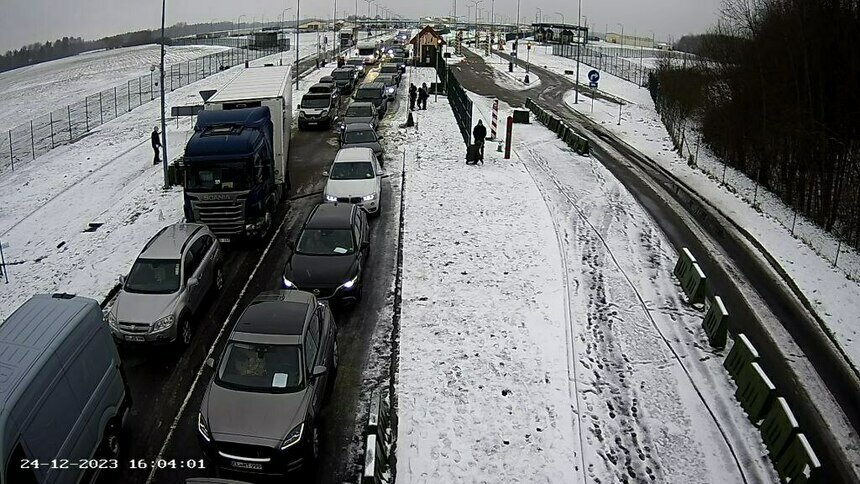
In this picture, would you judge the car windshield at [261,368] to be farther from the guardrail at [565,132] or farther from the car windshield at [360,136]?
the guardrail at [565,132]

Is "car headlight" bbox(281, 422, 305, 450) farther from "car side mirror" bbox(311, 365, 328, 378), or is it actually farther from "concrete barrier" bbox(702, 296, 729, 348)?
"concrete barrier" bbox(702, 296, 729, 348)

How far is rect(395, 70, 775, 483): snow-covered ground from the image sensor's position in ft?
32.5

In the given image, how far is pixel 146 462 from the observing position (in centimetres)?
960

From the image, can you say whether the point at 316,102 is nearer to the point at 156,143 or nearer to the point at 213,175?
the point at 156,143

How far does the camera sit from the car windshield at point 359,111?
1271 inches

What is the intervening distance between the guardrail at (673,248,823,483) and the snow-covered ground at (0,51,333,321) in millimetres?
13893

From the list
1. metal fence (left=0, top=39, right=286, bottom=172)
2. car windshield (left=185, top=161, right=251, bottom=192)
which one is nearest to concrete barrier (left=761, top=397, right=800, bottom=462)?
car windshield (left=185, top=161, right=251, bottom=192)

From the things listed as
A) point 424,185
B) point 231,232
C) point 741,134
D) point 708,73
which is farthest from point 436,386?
point 708,73

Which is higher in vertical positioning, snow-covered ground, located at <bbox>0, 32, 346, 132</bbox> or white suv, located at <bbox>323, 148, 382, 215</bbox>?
snow-covered ground, located at <bbox>0, 32, 346, 132</bbox>

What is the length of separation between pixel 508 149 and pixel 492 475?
19.3 meters

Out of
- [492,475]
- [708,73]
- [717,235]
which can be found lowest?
[492,475]

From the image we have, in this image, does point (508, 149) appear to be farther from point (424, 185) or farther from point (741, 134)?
point (741, 134)

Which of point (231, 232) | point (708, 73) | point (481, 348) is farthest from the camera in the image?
point (708, 73)

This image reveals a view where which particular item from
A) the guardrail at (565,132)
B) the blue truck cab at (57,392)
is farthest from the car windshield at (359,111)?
the blue truck cab at (57,392)
